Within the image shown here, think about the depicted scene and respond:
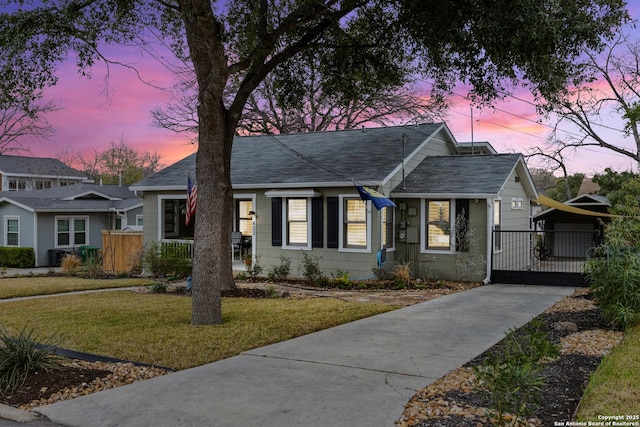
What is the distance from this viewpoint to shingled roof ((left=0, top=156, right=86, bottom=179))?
39656mm

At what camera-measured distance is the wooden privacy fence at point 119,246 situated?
64.3 feet

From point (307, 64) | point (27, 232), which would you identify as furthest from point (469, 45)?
point (27, 232)

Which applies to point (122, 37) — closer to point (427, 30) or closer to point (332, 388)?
point (427, 30)

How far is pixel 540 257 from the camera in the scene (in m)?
18.9

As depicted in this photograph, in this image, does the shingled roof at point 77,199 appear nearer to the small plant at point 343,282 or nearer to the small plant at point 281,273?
the small plant at point 281,273

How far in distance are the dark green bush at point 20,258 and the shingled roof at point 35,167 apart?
16867 mm

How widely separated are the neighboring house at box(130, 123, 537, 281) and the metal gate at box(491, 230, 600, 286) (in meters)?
0.40

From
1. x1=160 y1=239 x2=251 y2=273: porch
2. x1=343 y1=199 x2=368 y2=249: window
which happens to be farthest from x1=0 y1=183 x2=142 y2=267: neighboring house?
x1=343 y1=199 x2=368 y2=249: window

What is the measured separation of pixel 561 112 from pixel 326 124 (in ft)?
38.3

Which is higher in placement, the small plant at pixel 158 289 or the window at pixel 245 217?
the window at pixel 245 217

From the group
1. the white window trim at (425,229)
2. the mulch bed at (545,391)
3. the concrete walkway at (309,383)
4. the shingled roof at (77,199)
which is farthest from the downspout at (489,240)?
the shingled roof at (77,199)

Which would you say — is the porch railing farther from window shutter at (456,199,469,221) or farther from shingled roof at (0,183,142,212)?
shingled roof at (0,183,142,212)

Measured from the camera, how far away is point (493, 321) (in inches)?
372

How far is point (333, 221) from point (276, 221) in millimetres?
1908
